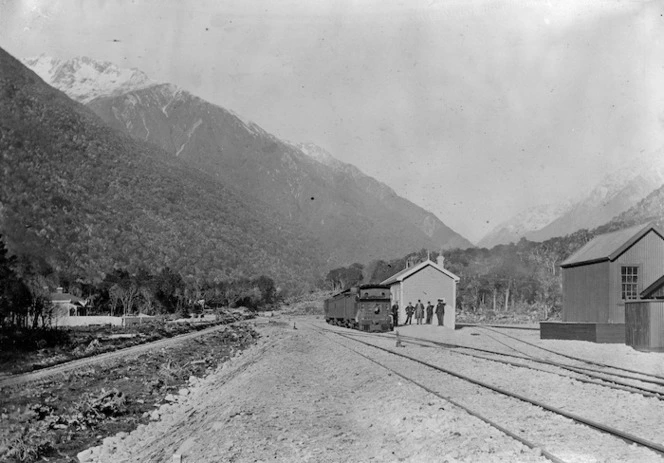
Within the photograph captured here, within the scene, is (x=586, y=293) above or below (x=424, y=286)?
below

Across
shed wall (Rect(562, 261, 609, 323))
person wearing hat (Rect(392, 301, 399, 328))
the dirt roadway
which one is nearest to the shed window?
shed wall (Rect(562, 261, 609, 323))

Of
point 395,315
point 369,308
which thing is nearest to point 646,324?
point 369,308

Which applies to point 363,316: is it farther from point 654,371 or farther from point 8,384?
point 654,371

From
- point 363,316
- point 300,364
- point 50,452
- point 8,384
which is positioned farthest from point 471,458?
point 363,316

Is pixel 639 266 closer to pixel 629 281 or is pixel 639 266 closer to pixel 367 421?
pixel 629 281

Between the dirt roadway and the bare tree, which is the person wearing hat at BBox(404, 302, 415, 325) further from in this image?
the bare tree

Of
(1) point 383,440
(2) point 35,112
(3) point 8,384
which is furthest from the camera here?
(2) point 35,112

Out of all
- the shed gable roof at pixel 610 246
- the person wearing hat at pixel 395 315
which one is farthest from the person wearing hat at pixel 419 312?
the shed gable roof at pixel 610 246
